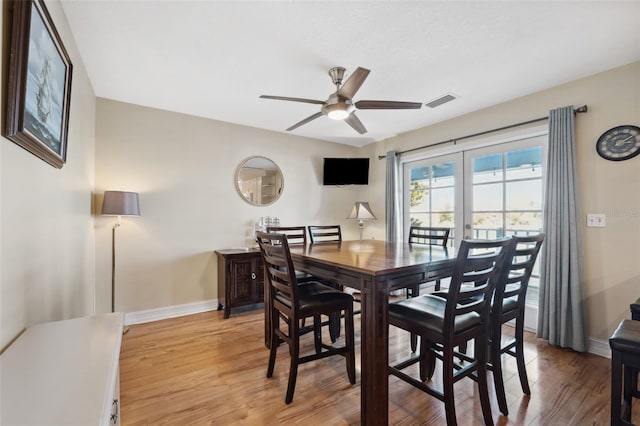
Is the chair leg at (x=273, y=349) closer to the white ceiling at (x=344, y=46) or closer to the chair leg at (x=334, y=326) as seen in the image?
the chair leg at (x=334, y=326)

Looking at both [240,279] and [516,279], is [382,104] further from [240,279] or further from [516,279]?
[240,279]

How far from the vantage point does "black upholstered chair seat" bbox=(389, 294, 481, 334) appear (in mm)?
1531

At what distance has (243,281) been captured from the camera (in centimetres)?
338

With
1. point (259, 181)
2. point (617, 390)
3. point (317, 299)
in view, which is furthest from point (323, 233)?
point (617, 390)

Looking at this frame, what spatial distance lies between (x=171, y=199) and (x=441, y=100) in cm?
328

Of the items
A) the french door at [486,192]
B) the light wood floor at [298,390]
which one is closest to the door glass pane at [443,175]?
the french door at [486,192]

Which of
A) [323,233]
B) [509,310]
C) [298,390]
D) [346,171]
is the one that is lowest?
[298,390]

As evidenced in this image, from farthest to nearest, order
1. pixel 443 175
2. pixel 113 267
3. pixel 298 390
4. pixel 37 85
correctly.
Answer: pixel 443 175 → pixel 113 267 → pixel 298 390 → pixel 37 85

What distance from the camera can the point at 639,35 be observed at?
2.02 m

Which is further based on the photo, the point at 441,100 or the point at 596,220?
the point at 441,100

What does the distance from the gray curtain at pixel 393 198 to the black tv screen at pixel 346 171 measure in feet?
1.58

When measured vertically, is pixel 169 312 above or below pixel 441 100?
below

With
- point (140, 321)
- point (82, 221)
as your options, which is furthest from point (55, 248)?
point (140, 321)

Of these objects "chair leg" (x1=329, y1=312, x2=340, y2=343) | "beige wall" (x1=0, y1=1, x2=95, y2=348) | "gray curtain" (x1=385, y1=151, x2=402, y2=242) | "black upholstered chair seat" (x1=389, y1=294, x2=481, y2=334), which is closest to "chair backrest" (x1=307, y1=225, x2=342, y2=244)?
"chair leg" (x1=329, y1=312, x2=340, y2=343)
